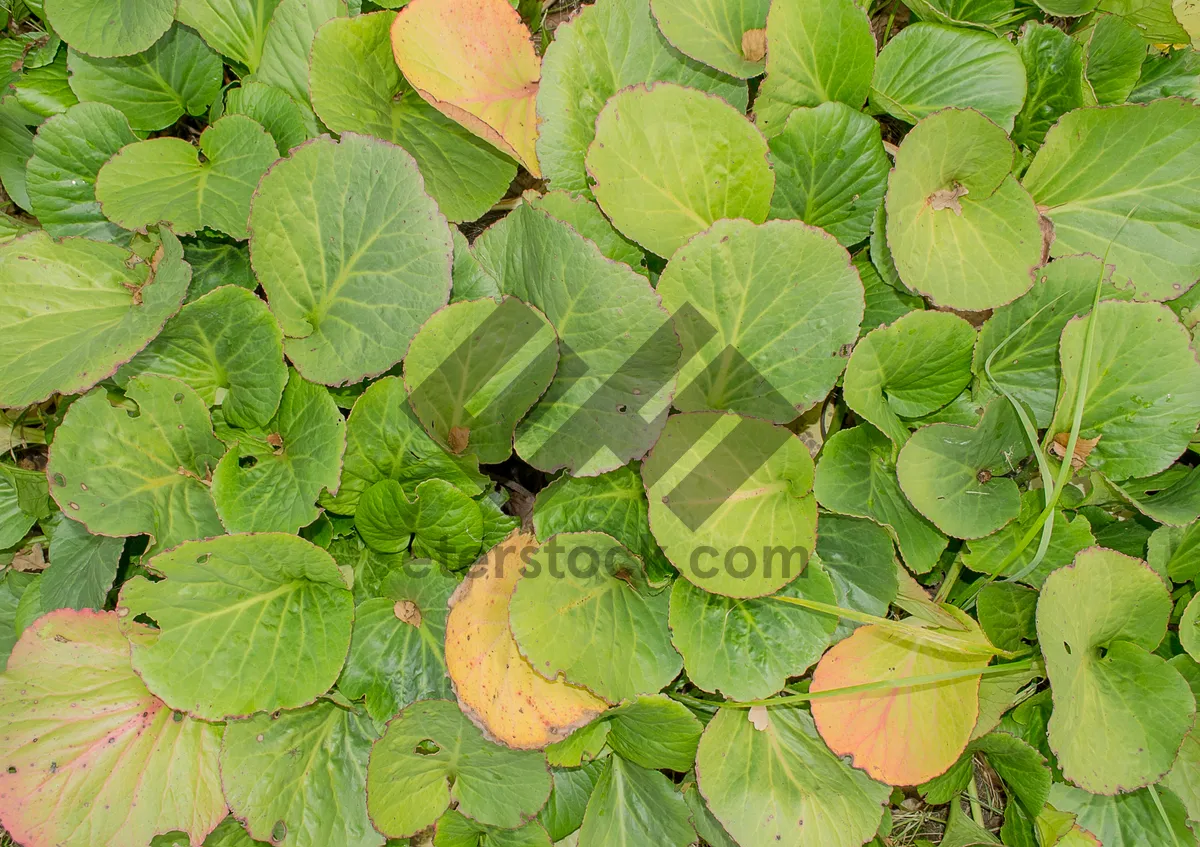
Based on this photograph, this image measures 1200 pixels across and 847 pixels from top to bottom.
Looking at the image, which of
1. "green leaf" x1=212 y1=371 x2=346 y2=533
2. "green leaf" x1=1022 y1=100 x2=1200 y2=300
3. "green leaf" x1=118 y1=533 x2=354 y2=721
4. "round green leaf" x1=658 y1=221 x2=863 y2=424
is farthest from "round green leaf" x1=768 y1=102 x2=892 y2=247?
"green leaf" x1=118 y1=533 x2=354 y2=721

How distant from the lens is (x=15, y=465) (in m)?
1.79

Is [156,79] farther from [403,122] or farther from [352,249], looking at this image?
[352,249]

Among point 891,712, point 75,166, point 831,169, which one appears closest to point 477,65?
point 831,169

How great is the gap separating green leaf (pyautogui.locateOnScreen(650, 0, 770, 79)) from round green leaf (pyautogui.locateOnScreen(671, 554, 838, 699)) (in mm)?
902

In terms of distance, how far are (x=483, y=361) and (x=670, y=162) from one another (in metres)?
0.48

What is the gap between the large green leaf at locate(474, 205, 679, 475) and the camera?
4.60 ft

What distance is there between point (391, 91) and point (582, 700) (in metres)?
1.13

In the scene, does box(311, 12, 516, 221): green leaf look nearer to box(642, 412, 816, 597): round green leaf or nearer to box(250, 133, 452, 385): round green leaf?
box(250, 133, 452, 385): round green leaf

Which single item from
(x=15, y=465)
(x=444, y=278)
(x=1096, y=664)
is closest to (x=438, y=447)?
(x=444, y=278)

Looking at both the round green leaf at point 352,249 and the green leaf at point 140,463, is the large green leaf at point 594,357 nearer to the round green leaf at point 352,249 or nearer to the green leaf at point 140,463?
the round green leaf at point 352,249

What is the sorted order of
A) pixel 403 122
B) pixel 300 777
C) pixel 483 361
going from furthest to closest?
pixel 403 122, pixel 300 777, pixel 483 361

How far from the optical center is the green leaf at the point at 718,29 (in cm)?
156

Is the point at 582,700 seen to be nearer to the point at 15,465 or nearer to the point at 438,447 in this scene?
the point at 438,447

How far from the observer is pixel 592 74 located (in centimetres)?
158
